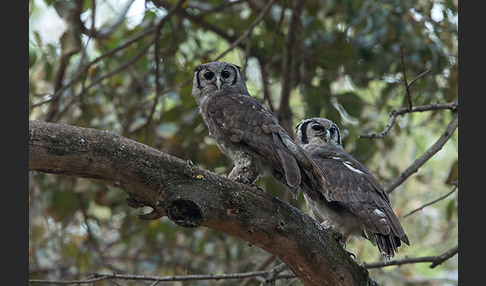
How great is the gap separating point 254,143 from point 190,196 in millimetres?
1020

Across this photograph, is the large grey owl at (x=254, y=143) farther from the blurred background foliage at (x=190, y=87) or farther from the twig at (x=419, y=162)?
the blurred background foliage at (x=190, y=87)

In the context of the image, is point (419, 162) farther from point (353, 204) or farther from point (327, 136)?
point (327, 136)

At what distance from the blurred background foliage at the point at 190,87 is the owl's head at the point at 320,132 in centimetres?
35

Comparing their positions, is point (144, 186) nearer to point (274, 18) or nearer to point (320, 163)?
point (320, 163)

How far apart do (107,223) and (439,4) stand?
4.48 meters

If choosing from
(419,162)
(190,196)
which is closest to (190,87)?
(419,162)

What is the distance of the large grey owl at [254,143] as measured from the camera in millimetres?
3340

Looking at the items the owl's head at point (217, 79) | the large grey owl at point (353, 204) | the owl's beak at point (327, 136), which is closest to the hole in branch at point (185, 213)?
the large grey owl at point (353, 204)

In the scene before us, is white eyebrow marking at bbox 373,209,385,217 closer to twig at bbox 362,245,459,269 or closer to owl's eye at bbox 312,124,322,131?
twig at bbox 362,245,459,269

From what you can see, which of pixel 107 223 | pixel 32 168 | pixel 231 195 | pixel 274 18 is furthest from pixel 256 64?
pixel 32 168

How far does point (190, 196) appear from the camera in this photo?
254 cm

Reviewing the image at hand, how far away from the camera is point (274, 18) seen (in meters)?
6.04

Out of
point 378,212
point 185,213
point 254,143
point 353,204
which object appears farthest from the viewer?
point 353,204

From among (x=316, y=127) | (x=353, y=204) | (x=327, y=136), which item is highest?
(x=316, y=127)
